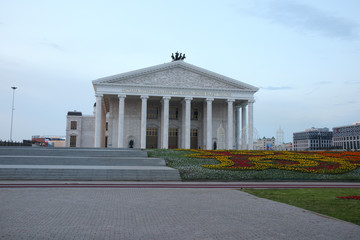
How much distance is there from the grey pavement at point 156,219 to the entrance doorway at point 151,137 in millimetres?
47245

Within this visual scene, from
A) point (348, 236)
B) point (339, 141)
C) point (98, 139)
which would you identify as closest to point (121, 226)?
point (348, 236)

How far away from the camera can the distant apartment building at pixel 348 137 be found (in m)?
157

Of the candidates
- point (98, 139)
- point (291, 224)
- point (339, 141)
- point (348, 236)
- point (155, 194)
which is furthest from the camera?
point (339, 141)

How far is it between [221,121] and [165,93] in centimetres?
1342

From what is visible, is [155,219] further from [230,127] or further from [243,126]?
[243,126]

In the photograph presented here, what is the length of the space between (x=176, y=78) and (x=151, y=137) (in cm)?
1247

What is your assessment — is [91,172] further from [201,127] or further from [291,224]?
[201,127]

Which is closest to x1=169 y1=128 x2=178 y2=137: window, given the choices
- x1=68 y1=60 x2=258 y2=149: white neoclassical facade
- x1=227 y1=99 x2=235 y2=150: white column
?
x1=68 y1=60 x2=258 y2=149: white neoclassical facade

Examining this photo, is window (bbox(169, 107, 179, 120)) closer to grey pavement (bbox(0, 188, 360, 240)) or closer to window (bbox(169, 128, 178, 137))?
window (bbox(169, 128, 178, 137))

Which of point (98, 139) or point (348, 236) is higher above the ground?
point (98, 139)

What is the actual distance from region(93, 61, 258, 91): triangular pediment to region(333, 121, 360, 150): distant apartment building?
11275 centimetres

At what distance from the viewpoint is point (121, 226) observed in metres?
9.04

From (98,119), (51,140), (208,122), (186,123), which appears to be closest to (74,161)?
(98,119)

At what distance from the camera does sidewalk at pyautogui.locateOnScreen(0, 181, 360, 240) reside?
27.3 ft
